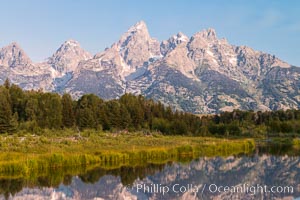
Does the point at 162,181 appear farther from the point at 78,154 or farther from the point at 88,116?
the point at 88,116

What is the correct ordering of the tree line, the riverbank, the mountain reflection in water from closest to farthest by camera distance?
the mountain reflection in water
the riverbank
the tree line

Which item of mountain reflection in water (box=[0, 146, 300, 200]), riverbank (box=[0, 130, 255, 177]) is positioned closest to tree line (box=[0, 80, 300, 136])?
riverbank (box=[0, 130, 255, 177])

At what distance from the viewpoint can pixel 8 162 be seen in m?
51.9

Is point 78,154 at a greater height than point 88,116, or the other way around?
point 88,116

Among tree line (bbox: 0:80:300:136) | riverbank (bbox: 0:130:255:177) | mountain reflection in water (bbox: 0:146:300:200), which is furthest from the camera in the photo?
tree line (bbox: 0:80:300:136)

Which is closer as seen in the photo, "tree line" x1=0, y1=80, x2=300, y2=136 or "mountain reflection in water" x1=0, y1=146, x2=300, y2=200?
"mountain reflection in water" x1=0, y1=146, x2=300, y2=200

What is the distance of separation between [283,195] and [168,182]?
13.6 meters

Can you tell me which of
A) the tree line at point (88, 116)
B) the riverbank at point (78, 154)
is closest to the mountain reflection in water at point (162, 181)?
the riverbank at point (78, 154)

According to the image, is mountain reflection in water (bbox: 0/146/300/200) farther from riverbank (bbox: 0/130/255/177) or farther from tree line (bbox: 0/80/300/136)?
tree line (bbox: 0/80/300/136)

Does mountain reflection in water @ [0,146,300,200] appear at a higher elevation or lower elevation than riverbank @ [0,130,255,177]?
lower

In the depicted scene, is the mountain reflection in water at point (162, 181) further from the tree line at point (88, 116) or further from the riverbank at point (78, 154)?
the tree line at point (88, 116)

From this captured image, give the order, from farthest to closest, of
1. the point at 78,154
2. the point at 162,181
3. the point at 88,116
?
the point at 88,116, the point at 78,154, the point at 162,181

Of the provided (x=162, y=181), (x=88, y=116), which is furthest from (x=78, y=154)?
(x=88, y=116)

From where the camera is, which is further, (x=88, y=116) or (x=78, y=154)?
(x=88, y=116)
